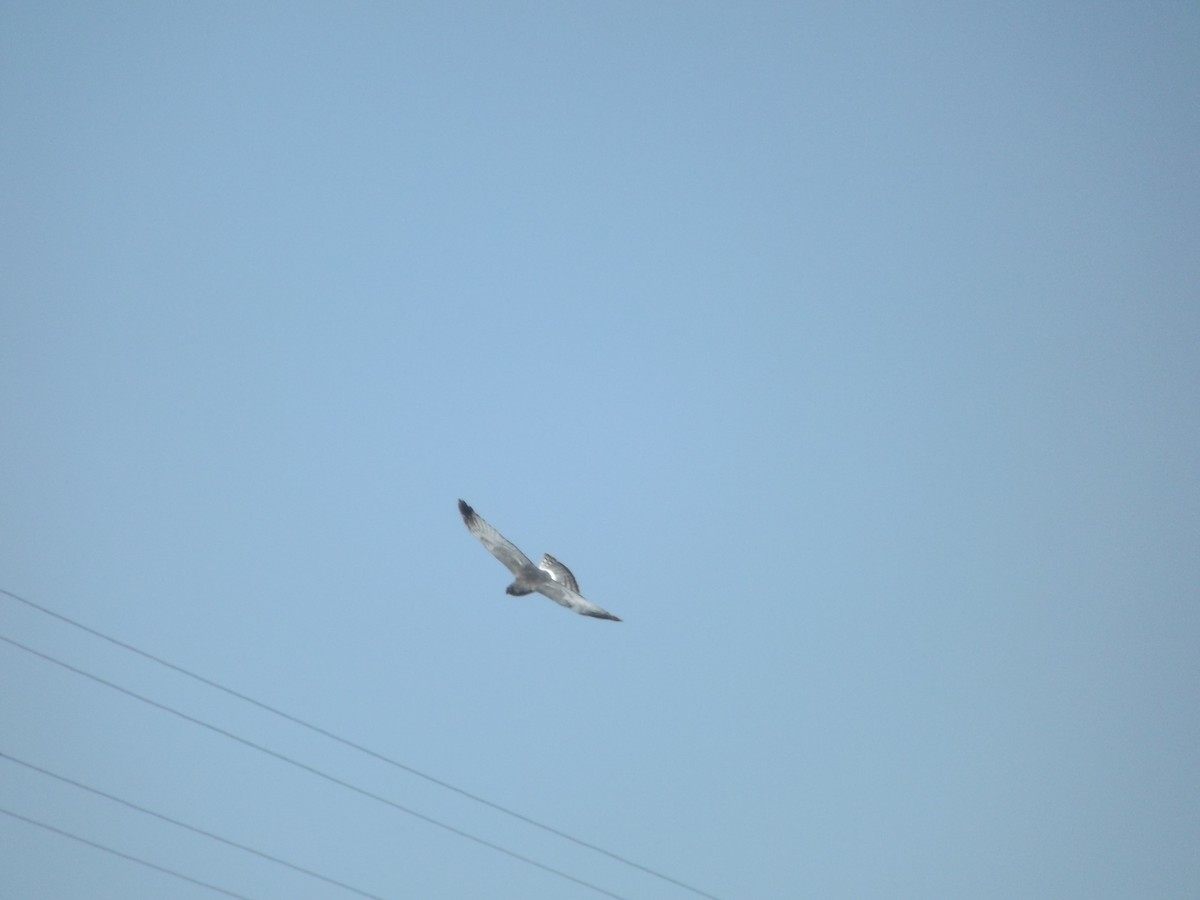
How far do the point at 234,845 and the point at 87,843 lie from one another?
2.45 metres

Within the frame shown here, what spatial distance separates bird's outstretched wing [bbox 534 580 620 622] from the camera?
984 inches

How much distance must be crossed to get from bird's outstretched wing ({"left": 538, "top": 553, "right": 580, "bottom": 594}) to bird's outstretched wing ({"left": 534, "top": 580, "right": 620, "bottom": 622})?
61mm

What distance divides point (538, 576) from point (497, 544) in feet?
2.37

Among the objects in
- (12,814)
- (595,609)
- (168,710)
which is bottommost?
(12,814)

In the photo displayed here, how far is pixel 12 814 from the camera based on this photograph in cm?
2914

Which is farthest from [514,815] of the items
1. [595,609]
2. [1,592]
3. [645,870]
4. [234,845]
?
[1,592]

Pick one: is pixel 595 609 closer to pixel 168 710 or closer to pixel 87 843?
pixel 168 710

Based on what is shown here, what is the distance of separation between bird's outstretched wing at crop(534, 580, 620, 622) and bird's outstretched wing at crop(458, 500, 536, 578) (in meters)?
0.31

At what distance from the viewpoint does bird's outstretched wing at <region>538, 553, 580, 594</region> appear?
82.3 ft

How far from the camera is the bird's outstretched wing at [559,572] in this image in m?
25.1

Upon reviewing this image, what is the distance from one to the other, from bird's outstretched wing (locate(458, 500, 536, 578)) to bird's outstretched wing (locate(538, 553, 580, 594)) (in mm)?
299

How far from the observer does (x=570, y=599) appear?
25.1 metres

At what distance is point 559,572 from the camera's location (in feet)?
82.6

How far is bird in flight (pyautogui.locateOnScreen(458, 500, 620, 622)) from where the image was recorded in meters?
25.0
